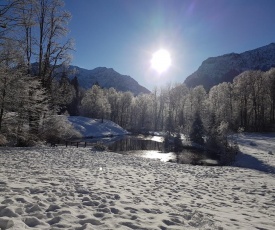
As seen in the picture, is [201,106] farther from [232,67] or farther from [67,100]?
[232,67]

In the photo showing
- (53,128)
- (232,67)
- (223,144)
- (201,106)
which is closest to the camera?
(53,128)

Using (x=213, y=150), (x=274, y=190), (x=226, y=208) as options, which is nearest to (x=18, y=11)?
(x=226, y=208)

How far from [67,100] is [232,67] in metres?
188

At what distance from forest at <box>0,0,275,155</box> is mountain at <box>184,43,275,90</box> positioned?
91.8 metres

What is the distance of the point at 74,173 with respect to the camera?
9961 millimetres

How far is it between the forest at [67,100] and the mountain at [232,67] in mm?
91820

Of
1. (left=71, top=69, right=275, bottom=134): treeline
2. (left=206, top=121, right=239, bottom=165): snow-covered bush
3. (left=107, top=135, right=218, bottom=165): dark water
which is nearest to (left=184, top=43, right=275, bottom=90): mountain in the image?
(left=71, top=69, right=275, bottom=134): treeline

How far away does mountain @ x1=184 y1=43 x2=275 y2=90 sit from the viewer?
17575 centimetres

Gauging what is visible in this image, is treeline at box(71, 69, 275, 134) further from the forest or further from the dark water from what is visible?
the dark water

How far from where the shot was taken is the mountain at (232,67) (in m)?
176

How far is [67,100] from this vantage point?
2458 cm

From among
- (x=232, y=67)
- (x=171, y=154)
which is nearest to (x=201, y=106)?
(x=171, y=154)

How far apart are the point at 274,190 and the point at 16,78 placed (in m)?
14.9

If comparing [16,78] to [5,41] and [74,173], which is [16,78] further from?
[74,173]
